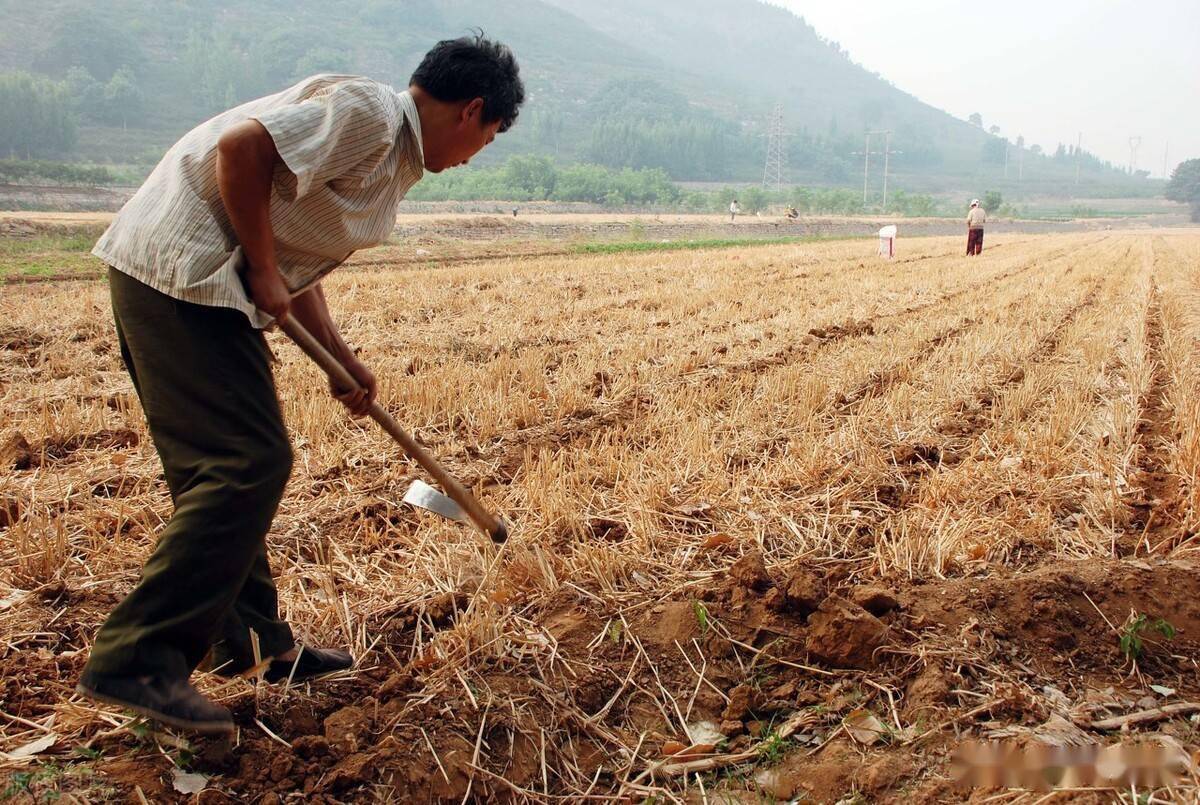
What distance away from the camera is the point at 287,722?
7.50ft

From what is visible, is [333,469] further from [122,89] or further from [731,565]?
[122,89]

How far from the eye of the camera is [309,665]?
8.11 feet

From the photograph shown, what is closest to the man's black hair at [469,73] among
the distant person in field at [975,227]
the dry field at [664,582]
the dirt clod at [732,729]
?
the dry field at [664,582]

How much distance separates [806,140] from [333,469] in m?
163

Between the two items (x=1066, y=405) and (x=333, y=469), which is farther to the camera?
(x=1066, y=405)

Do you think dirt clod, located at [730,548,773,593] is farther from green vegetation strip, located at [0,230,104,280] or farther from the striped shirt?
green vegetation strip, located at [0,230,104,280]

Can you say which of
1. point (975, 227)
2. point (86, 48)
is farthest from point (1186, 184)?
point (86, 48)

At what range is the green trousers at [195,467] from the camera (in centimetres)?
191

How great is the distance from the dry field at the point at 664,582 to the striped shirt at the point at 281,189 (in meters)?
1.11

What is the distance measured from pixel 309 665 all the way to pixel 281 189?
4.28 ft

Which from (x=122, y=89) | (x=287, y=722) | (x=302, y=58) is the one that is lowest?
(x=287, y=722)

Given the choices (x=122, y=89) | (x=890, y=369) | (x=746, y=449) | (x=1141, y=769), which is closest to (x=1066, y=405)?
(x=890, y=369)

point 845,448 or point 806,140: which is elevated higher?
point 806,140

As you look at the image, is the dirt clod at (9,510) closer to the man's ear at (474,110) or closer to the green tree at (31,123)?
the man's ear at (474,110)
